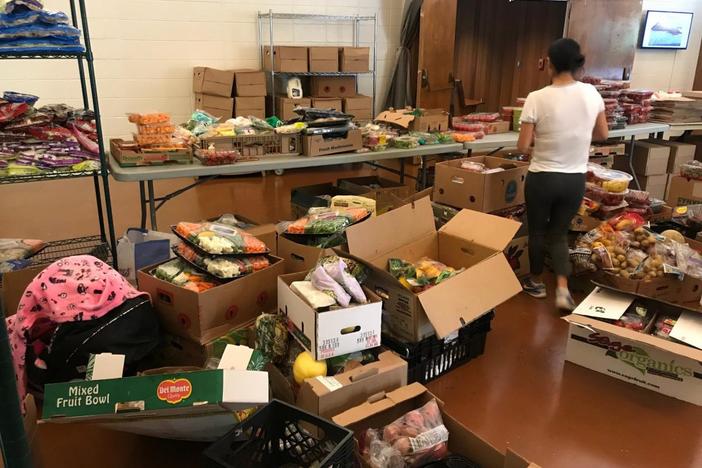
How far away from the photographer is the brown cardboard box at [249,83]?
550cm

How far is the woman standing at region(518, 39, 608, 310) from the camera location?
276 cm

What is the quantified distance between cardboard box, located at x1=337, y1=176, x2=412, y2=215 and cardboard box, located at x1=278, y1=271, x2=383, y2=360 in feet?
4.26

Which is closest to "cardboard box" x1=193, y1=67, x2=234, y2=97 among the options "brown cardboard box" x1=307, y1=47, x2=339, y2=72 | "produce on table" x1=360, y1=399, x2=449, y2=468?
"brown cardboard box" x1=307, y1=47, x2=339, y2=72

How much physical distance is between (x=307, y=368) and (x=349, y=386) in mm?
185

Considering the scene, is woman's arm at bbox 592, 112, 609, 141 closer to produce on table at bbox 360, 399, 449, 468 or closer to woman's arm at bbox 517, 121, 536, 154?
woman's arm at bbox 517, 121, 536, 154

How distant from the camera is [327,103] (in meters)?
5.89

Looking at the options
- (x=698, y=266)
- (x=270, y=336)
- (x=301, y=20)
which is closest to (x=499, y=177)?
(x=698, y=266)

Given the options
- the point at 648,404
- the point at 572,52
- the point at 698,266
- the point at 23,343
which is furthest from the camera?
the point at 698,266

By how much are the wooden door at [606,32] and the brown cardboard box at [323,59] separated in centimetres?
263

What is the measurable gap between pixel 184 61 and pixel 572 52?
4.25 meters

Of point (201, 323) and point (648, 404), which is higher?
point (201, 323)

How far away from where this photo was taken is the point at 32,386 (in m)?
2.02

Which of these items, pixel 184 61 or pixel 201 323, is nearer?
pixel 201 323

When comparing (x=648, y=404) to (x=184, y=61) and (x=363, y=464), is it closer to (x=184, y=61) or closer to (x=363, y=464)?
(x=363, y=464)
